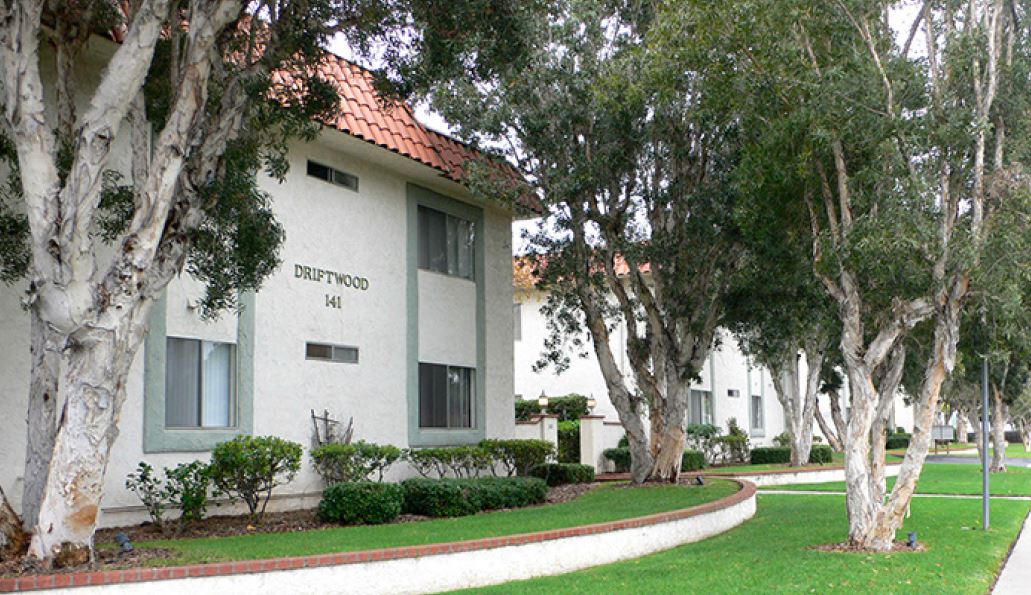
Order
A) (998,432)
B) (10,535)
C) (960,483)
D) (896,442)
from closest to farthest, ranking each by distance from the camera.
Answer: (10,535) < (960,483) < (998,432) < (896,442)

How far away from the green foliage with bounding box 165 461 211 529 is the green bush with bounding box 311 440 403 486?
268cm

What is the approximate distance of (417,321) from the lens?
65.5 ft

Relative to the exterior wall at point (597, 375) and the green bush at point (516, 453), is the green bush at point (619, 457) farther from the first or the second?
the green bush at point (516, 453)

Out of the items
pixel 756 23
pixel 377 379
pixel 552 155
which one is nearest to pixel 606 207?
pixel 552 155

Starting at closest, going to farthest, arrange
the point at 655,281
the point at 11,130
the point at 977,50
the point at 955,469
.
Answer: the point at 11,130
the point at 977,50
the point at 655,281
the point at 955,469

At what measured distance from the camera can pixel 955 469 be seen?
33.5m

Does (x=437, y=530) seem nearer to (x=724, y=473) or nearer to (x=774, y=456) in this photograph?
(x=724, y=473)

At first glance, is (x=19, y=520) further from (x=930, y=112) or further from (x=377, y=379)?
(x=930, y=112)

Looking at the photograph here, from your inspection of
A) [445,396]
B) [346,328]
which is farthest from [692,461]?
[346,328]

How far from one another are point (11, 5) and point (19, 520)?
16.2 feet

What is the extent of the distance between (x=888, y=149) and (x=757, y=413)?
31165 mm

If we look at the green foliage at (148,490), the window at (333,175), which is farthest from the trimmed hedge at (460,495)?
the window at (333,175)

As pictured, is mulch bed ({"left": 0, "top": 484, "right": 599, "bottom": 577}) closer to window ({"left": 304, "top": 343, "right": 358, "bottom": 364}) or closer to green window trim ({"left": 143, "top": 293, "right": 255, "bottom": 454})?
green window trim ({"left": 143, "top": 293, "right": 255, "bottom": 454})

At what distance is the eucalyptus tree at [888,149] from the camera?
12.4 meters
